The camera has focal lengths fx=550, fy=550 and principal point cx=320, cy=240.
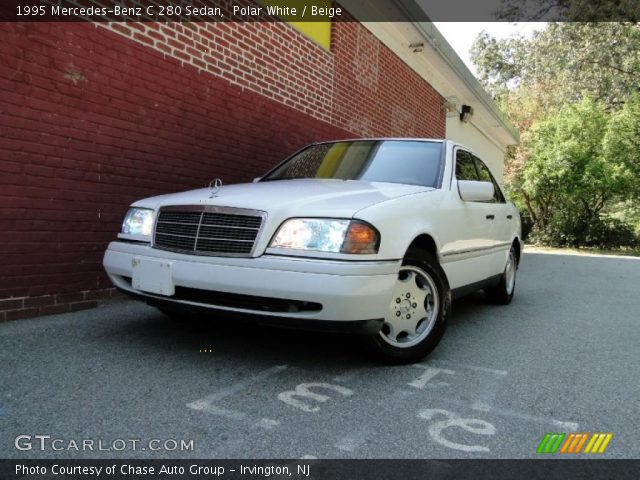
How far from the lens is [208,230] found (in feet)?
10.9

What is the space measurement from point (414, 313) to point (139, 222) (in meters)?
1.95

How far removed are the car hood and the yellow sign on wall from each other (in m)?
3.86

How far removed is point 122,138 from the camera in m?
4.96

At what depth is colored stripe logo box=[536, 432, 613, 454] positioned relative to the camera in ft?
7.86

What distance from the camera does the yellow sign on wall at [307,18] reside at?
7098 millimetres

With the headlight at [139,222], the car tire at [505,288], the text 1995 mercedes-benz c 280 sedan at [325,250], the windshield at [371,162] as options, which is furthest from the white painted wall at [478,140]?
the headlight at [139,222]

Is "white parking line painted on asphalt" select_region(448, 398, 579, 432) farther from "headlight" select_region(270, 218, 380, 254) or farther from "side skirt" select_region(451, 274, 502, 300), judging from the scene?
"side skirt" select_region(451, 274, 502, 300)

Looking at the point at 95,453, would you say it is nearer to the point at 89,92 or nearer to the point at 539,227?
→ the point at 89,92

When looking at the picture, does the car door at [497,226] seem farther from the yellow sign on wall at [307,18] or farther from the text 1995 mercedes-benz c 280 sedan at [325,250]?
the yellow sign on wall at [307,18]

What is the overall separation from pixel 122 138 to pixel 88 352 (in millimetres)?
2202

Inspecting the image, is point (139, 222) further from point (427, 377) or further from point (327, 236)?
point (427, 377)

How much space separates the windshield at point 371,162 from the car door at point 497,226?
102cm

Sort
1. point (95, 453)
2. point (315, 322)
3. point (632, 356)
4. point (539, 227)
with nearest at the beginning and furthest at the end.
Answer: point (95, 453) → point (315, 322) → point (632, 356) → point (539, 227)

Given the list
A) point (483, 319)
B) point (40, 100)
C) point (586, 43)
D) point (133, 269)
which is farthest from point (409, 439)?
point (586, 43)
